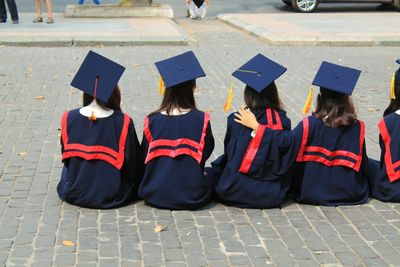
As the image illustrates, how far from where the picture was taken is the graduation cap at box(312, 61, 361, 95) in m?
5.02

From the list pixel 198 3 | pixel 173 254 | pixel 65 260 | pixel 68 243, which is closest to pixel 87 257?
pixel 65 260

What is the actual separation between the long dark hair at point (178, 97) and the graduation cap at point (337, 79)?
982 mm

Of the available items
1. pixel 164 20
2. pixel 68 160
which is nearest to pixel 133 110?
pixel 68 160

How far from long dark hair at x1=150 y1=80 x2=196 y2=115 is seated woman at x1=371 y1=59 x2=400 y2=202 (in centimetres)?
162

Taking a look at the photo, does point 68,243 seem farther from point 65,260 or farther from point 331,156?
point 331,156

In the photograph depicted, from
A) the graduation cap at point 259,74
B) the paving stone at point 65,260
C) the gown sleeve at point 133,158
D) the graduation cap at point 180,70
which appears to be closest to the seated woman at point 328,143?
the graduation cap at point 259,74

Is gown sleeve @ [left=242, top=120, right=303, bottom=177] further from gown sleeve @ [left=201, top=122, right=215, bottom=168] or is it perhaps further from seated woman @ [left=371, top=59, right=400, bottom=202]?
seated woman @ [left=371, top=59, right=400, bottom=202]

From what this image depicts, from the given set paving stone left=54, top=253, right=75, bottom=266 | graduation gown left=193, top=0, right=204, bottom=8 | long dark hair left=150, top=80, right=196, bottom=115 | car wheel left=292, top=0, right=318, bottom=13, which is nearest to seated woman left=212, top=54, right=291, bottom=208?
long dark hair left=150, top=80, right=196, bottom=115

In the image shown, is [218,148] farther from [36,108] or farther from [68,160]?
[36,108]

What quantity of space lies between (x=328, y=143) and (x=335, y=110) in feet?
0.91

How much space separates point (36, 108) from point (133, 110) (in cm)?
126

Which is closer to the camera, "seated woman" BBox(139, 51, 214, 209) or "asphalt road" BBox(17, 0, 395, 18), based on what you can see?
"seated woman" BBox(139, 51, 214, 209)

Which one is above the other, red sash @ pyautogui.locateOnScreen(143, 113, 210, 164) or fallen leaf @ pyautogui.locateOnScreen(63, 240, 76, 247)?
red sash @ pyautogui.locateOnScreen(143, 113, 210, 164)

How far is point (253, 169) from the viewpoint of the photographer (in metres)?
5.16
